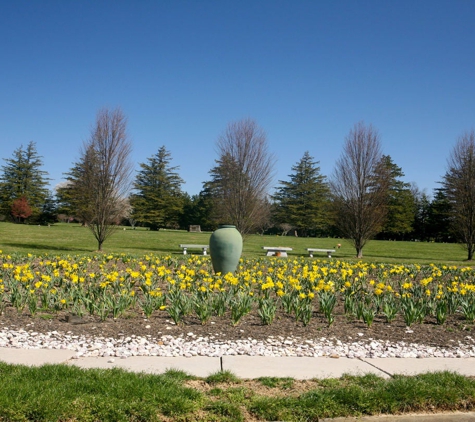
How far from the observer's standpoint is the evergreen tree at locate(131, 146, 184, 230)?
2143 inches

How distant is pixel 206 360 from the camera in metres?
4.44

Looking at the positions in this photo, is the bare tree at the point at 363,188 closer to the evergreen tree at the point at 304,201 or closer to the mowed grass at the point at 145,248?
the mowed grass at the point at 145,248

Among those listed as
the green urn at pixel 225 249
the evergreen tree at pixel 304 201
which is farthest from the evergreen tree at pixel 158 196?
the green urn at pixel 225 249

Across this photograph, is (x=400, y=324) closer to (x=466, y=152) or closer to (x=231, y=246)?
(x=231, y=246)

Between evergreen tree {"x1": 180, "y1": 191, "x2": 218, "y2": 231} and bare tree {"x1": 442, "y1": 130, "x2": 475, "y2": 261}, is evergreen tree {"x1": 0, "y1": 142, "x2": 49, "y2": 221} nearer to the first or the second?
evergreen tree {"x1": 180, "y1": 191, "x2": 218, "y2": 231}

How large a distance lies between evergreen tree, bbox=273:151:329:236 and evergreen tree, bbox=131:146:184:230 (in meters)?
12.9

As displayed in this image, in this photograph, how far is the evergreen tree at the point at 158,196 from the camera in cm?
5444

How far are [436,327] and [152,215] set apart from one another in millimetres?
49781

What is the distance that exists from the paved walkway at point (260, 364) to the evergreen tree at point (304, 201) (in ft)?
161

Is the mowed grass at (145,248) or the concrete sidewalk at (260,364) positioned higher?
the mowed grass at (145,248)

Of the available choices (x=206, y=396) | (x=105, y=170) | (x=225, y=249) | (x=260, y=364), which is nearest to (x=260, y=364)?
(x=260, y=364)

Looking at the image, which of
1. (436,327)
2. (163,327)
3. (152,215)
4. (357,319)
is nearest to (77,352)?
(163,327)

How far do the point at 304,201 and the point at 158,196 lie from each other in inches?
729

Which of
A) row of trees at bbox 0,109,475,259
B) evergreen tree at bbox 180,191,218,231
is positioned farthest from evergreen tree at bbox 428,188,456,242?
evergreen tree at bbox 180,191,218,231
